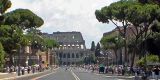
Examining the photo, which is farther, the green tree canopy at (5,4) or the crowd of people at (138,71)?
the green tree canopy at (5,4)

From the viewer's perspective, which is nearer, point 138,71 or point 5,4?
point 5,4

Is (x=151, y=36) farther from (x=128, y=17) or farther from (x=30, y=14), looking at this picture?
(x=30, y=14)

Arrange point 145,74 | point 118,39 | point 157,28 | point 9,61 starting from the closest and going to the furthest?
point 145,74
point 157,28
point 9,61
point 118,39

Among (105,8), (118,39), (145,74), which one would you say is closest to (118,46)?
(118,39)

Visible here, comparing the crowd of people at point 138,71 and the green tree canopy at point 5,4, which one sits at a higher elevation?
the green tree canopy at point 5,4

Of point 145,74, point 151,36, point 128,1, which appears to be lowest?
point 145,74

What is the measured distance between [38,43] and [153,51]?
237 ft

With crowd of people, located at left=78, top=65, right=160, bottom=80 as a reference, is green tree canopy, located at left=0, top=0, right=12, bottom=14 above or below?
above

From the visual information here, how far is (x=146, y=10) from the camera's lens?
8412 centimetres

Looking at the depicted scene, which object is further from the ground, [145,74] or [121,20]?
[121,20]

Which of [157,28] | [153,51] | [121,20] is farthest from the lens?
[121,20]

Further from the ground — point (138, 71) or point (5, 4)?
Result: point (5, 4)

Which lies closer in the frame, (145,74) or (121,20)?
(145,74)

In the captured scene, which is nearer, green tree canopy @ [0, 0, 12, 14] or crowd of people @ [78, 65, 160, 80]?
crowd of people @ [78, 65, 160, 80]
